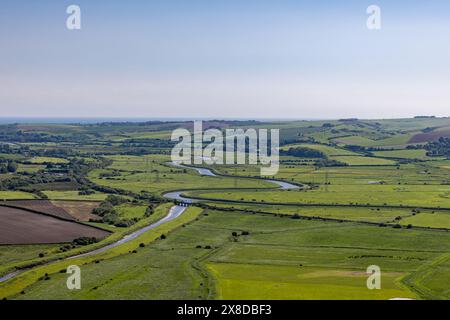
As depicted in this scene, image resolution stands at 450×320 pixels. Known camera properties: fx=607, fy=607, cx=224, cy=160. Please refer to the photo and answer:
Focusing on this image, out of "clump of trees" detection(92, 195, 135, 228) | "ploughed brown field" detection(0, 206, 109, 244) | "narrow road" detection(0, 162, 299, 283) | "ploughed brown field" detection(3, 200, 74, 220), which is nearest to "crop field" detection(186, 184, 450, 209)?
"narrow road" detection(0, 162, 299, 283)

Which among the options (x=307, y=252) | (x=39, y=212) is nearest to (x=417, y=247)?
(x=307, y=252)

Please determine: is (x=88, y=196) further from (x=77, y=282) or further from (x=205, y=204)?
(x=77, y=282)

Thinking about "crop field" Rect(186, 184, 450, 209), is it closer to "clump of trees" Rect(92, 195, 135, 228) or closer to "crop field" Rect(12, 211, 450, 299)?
"clump of trees" Rect(92, 195, 135, 228)

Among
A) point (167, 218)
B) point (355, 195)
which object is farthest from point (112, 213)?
point (355, 195)

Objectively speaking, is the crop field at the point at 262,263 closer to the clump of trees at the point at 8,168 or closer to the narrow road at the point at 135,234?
the narrow road at the point at 135,234

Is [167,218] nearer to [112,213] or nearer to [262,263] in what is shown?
[112,213]

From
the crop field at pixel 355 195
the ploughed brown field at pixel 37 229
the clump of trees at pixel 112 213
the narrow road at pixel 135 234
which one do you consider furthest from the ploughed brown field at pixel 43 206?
the crop field at pixel 355 195
